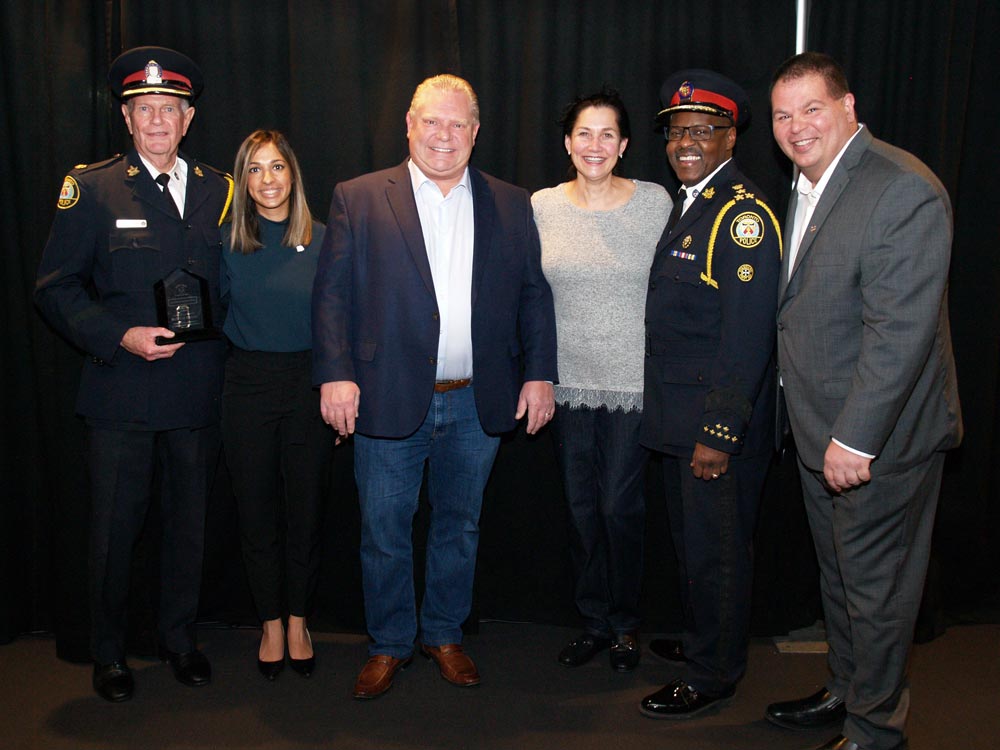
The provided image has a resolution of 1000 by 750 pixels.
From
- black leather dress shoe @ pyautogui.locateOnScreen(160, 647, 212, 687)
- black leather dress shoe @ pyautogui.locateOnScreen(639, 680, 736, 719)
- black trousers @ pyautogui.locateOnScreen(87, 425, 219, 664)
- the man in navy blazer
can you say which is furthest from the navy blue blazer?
black leather dress shoe @ pyautogui.locateOnScreen(639, 680, 736, 719)

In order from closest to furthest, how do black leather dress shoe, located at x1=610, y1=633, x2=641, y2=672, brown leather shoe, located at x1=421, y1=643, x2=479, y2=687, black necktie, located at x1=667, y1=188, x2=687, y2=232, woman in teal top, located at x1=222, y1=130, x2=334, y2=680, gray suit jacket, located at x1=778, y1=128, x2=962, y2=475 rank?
gray suit jacket, located at x1=778, y1=128, x2=962, y2=475 < black necktie, located at x1=667, y1=188, x2=687, y2=232 < woman in teal top, located at x1=222, y1=130, x2=334, y2=680 < brown leather shoe, located at x1=421, y1=643, x2=479, y2=687 < black leather dress shoe, located at x1=610, y1=633, x2=641, y2=672

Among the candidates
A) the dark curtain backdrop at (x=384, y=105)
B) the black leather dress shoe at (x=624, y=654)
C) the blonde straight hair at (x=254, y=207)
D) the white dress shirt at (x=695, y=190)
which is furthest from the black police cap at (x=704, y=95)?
the black leather dress shoe at (x=624, y=654)

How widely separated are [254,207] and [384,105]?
2.31 feet

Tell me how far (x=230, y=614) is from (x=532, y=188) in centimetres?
209

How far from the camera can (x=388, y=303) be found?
276cm

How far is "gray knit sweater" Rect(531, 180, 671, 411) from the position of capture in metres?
2.88

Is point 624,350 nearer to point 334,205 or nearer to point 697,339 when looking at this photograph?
point 697,339

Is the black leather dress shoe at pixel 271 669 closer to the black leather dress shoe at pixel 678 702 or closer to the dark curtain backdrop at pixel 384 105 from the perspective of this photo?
the dark curtain backdrop at pixel 384 105

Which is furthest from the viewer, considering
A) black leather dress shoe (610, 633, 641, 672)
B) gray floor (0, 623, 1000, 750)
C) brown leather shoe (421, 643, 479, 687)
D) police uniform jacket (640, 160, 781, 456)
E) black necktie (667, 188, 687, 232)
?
black leather dress shoe (610, 633, 641, 672)

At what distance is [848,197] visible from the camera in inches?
91.5

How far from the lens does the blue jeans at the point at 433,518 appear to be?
2918mm

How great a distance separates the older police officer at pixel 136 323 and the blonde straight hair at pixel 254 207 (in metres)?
0.11

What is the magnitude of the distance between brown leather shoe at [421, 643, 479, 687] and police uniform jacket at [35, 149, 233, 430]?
1.17 meters

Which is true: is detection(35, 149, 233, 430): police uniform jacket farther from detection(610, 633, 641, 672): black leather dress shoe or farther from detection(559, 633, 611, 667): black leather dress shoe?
detection(610, 633, 641, 672): black leather dress shoe
